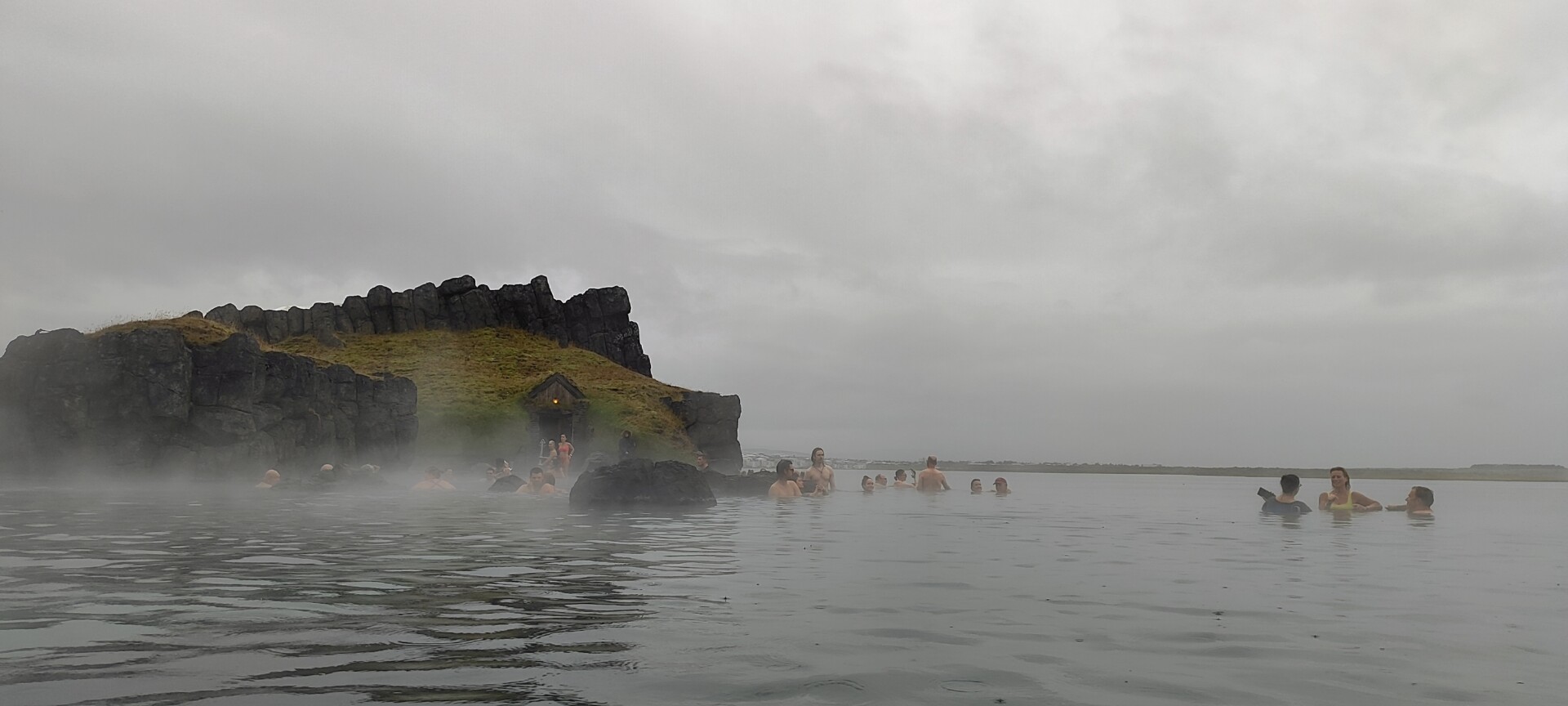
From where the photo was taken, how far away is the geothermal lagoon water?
4641 mm

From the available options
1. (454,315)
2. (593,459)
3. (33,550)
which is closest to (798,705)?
(33,550)

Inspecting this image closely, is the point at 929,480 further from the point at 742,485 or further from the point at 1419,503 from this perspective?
the point at 1419,503

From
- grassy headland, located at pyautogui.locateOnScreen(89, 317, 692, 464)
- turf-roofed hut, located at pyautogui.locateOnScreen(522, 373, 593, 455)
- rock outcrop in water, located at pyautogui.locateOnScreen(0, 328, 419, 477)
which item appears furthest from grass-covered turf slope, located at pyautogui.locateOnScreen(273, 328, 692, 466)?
rock outcrop in water, located at pyautogui.locateOnScreen(0, 328, 419, 477)

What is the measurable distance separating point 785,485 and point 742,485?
3718mm

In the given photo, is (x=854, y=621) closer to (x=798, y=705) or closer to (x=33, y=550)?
(x=798, y=705)

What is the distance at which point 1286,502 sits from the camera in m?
20.5

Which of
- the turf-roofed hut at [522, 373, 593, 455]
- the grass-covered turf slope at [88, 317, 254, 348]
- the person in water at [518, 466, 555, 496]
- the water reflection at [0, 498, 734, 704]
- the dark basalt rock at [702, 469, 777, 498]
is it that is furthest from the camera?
the turf-roofed hut at [522, 373, 593, 455]

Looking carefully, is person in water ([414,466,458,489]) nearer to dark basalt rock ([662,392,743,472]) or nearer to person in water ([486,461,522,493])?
person in water ([486,461,522,493])

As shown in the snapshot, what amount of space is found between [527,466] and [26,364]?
26121 mm

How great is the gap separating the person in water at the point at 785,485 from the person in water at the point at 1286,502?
1226 centimetres

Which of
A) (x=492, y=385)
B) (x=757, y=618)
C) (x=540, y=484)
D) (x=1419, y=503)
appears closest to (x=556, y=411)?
(x=492, y=385)

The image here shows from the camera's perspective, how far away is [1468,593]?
8.84 metres

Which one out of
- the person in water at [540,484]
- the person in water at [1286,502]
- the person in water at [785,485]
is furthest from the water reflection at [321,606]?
the person in water at [1286,502]

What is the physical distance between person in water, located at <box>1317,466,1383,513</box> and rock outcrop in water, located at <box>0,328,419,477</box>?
37728 millimetres
